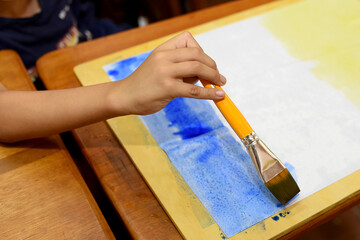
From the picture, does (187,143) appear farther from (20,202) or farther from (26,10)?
(26,10)

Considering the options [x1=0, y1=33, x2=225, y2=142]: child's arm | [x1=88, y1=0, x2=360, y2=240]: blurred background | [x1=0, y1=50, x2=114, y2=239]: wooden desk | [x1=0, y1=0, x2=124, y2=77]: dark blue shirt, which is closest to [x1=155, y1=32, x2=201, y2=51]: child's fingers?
[x1=0, y1=33, x2=225, y2=142]: child's arm

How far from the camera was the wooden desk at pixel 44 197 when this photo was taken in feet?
1.36

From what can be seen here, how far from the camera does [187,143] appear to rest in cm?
49

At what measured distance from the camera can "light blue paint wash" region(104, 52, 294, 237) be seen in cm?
42

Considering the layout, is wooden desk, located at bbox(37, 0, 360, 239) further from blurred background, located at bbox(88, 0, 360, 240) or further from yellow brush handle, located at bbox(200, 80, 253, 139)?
blurred background, located at bbox(88, 0, 360, 240)

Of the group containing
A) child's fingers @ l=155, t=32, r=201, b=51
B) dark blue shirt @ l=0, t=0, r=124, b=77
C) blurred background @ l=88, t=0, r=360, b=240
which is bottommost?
child's fingers @ l=155, t=32, r=201, b=51

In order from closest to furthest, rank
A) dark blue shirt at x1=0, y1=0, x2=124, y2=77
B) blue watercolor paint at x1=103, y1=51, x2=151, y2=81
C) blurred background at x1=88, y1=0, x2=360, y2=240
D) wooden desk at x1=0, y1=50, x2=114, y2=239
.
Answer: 1. wooden desk at x1=0, y1=50, x2=114, y2=239
2. blue watercolor paint at x1=103, y1=51, x2=151, y2=81
3. dark blue shirt at x1=0, y1=0, x2=124, y2=77
4. blurred background at x1=88, y1=0, x2=360, y2=240

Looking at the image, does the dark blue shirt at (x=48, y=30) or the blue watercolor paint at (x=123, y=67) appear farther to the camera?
the dark blue shirt at (x=48, y=30)

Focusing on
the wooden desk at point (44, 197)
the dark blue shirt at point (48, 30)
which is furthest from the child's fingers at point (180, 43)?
the dark blue shirt at point (48, 30)

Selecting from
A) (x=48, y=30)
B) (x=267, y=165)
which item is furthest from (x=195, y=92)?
(x=48, y=30)

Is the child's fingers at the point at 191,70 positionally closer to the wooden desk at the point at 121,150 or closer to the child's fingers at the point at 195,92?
the child's fingers at the point at 195,92

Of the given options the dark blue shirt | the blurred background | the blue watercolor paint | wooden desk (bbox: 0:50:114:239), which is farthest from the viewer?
the blurred background

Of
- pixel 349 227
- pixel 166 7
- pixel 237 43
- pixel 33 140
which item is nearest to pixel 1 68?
pixel 33 140

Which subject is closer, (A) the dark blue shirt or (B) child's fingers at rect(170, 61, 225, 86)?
(B) child's fingers at rect(170, 61, 225, 86)
